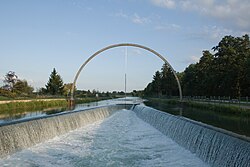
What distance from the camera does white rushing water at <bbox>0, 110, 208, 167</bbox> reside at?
11203 millimetres

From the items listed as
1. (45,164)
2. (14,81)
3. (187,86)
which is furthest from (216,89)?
(45,164)

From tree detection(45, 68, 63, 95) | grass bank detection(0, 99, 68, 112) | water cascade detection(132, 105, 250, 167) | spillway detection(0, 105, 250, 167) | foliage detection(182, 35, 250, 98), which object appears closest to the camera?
water cascade detection(132, 105, 250, 167)

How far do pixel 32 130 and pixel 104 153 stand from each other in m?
3.88

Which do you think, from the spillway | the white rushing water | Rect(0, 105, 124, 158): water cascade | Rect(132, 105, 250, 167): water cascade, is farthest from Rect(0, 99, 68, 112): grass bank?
Rect(132, 105, 250, 167): water cascade

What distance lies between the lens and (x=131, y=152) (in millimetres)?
13211

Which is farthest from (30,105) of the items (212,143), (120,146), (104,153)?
(212,143)

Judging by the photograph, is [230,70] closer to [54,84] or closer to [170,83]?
[170,83]

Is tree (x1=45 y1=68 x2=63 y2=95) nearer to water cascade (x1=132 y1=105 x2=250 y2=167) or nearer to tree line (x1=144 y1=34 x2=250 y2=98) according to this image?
tree line (x1=144 y1=34 x2=250 y2=98)

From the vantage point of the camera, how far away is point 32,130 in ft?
47.2

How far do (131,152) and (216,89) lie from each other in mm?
41831

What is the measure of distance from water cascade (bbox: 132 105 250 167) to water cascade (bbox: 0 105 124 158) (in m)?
6.71

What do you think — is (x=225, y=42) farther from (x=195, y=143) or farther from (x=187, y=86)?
(x=195, y=143)

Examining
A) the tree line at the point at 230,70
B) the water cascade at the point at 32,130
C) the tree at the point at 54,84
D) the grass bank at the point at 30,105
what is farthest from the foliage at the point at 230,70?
the tree at the point at 54,84

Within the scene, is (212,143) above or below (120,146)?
above
